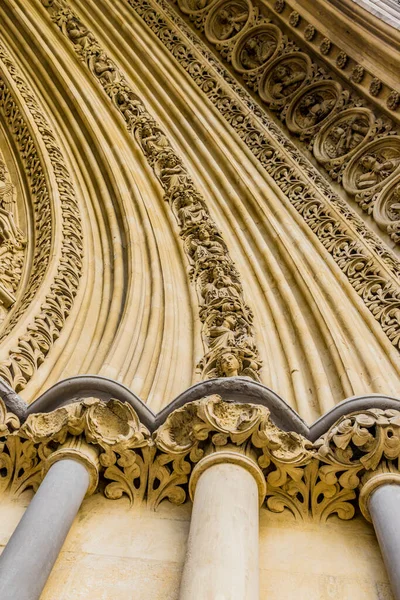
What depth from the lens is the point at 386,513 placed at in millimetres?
1595

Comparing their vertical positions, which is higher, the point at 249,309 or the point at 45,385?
the point at 249,309

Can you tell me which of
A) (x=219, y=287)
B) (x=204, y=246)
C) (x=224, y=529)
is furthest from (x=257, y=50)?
(x=224, y=529)

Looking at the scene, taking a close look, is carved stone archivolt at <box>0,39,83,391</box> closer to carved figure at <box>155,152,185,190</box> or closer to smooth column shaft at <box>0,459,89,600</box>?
smooth column shaft at <box>0,459,89,600</box>

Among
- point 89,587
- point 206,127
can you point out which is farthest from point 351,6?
point 89,587

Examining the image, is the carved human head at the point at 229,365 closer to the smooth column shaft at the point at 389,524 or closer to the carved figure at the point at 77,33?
the smooth column shaft at the point at 389,524

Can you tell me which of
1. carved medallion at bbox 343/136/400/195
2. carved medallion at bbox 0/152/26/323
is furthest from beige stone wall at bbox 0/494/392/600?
carved medallion at bbox 343/136/400/195

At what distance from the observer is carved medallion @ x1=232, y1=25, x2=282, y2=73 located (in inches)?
216

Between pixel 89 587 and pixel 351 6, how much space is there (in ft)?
14.9

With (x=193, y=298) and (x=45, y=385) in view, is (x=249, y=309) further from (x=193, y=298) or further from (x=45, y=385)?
(x=45, y=385)

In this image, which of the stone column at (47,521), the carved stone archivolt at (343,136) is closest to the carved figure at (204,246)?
the carved stone archivolt at (343,136)

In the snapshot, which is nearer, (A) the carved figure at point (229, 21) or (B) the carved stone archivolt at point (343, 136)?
(B) the carved stone archivolt at point (343, 136)

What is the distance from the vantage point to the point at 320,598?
150 centimetres

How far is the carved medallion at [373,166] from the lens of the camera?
157 inches

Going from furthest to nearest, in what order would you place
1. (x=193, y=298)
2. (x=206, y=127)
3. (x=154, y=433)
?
(x=206, y=127) → (x=193, y=298) → (x=154, y=433)
